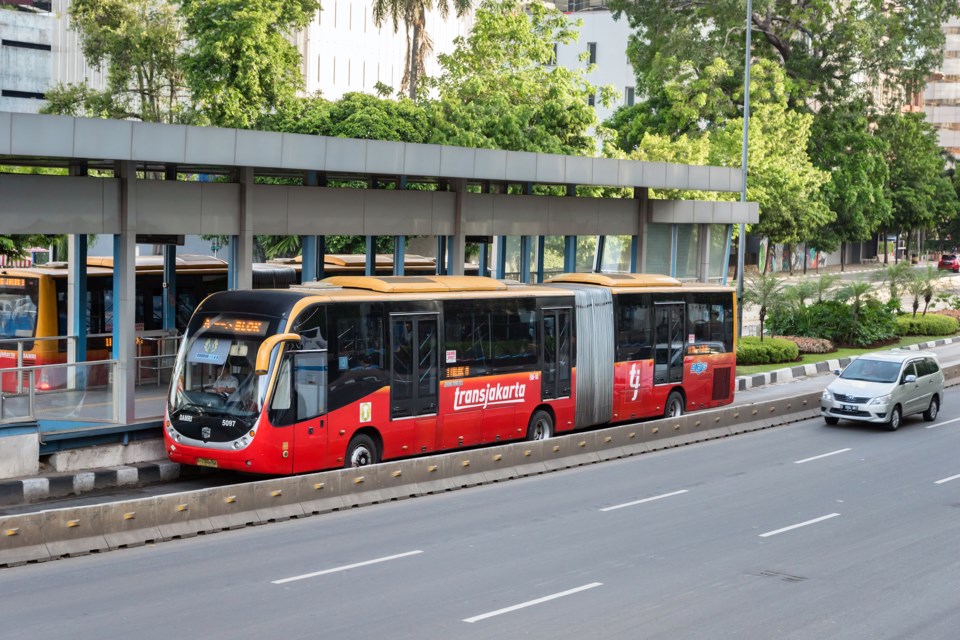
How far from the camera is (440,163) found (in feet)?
78.0

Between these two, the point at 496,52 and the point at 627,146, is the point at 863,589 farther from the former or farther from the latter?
the point at 627,146

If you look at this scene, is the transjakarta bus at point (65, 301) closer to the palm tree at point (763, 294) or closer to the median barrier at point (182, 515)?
the median barrier at point (182, 515)

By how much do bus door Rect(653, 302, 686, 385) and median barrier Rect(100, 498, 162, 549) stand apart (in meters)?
13.4

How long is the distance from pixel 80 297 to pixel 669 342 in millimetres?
12224

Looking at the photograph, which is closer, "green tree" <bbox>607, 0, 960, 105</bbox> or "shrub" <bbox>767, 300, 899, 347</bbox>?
"shrub" <bbox>767, 300, 899, 347</bbox>

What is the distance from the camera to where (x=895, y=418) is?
26.3 meters

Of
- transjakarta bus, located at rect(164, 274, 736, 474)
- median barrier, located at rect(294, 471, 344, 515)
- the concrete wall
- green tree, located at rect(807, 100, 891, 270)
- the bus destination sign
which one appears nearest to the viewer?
median barrier, located at rect(294, 471, 344, 515)

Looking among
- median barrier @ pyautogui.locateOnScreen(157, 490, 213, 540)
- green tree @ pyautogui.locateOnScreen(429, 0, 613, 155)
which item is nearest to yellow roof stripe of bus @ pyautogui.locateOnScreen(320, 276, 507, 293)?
median barrier @ pyautogui.locateOnScreen(157, 490, 213, 540)

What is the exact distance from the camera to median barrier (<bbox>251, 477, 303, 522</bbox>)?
16172mm

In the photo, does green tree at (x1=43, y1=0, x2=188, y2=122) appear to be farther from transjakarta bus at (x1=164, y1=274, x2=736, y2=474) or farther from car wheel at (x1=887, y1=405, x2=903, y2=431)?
car wheel at (x1=887, y1=405, x2=903, y2=431)

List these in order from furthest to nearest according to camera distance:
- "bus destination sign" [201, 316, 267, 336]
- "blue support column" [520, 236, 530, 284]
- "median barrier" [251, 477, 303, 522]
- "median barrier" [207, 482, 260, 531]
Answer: "blue support column" [520, 236, 530, 284], "bus destination sign" [201, 316, 267, 336], "median barrier" [251, 477, 303, 522], "median barrier" [207, 482, 260, 531]

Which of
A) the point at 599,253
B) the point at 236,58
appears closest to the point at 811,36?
the point at 236,58

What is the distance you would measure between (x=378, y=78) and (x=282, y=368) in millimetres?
71040

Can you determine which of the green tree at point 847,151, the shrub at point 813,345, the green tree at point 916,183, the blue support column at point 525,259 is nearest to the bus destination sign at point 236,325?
the blue support column at point 525,259
